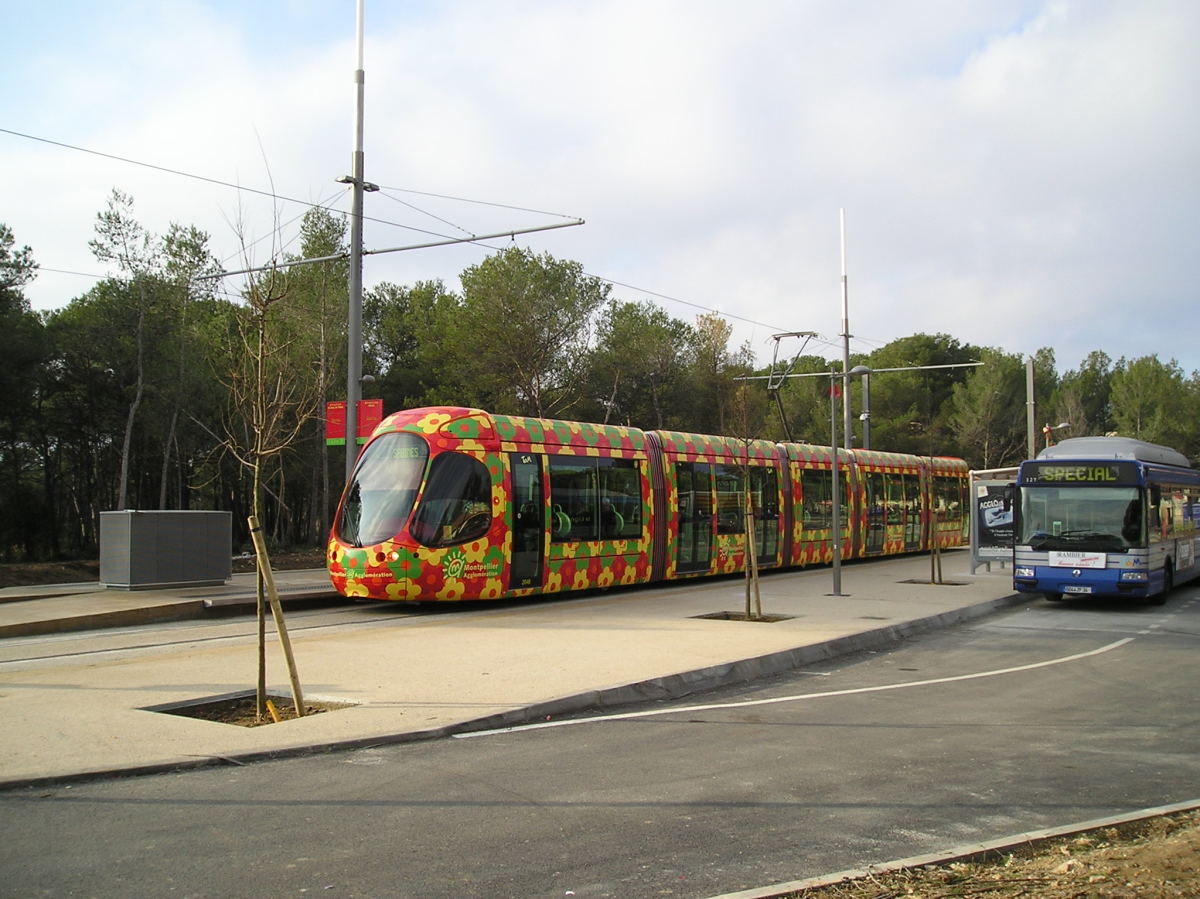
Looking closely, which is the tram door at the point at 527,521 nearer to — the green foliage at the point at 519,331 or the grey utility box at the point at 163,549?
the grey utility box at the point at 163,549

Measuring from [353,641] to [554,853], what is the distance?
26.4 feet

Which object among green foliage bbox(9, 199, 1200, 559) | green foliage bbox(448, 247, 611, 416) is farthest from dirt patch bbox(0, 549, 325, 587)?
green foliage bbox(448, 247, 611, 416)

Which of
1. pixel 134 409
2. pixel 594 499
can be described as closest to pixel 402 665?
pixel 594 499

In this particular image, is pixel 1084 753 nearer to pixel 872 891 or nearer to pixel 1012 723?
pixel 1012 723

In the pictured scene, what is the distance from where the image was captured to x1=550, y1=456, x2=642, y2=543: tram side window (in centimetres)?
1770

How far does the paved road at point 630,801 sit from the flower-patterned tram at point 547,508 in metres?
6.50

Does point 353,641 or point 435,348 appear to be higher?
point 435,348

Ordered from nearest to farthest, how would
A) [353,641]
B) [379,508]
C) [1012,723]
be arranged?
[1012,723], [353,641], [379,508]

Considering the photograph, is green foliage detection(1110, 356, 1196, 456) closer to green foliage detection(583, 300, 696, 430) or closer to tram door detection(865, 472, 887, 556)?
green foliage detection(583, 300, 696, 430)

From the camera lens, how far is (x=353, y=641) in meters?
12.6

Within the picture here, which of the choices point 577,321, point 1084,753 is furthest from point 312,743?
point 577,321

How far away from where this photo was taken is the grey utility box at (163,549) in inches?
698

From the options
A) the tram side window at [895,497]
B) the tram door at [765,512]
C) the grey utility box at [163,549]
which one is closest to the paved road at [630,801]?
the grey utility box at [163,549]

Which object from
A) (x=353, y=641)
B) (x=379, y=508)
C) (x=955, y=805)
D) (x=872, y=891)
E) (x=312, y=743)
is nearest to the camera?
(x=872, y=891)
